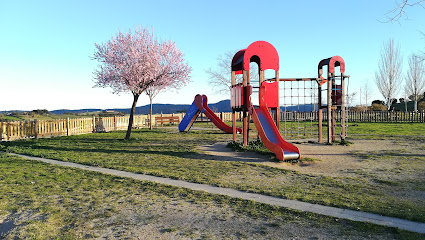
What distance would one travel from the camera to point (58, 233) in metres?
4.68

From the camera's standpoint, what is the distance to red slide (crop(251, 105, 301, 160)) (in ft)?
35.4

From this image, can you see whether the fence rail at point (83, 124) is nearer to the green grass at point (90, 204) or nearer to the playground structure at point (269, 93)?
the playground structure at point (269, 93)

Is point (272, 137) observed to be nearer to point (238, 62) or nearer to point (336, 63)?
point (238, 62)

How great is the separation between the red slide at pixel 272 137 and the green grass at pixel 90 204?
192 inches

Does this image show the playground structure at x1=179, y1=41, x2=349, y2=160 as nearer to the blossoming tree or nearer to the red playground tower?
the red playground tower

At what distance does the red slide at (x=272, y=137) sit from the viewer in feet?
35.4

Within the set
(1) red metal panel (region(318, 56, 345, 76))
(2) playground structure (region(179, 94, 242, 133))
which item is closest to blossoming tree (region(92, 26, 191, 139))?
(2) playground structure (region(179, 94, 242, 133))

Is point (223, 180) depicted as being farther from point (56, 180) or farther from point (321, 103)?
point (321, 103)

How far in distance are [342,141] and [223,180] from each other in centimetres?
941

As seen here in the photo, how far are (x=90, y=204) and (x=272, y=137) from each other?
305 inches

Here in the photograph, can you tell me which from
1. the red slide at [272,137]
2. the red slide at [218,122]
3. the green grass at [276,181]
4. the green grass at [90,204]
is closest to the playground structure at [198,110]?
the red slide at [218,122]

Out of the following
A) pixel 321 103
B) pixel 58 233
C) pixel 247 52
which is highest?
pixel 247 52

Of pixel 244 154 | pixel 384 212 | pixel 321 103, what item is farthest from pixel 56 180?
pixel 321 103

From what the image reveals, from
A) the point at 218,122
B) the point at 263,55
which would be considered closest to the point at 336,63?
the point at 263,55
